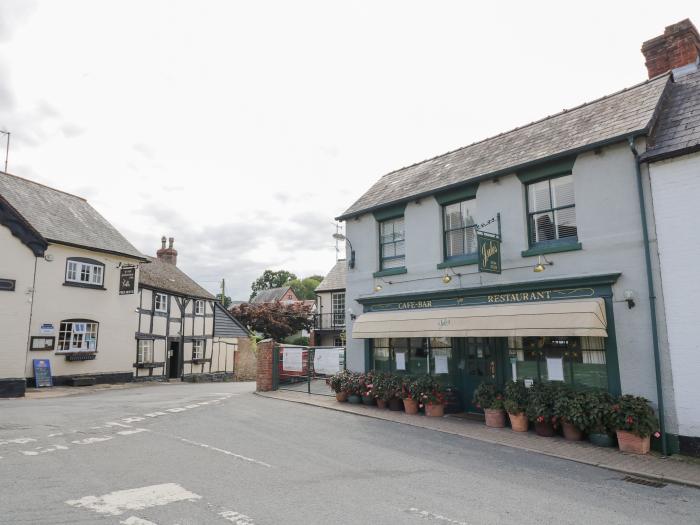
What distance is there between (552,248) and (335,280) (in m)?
26.3

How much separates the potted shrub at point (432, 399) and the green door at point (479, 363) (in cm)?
75

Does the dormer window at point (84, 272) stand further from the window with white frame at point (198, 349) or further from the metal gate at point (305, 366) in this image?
the metal gate at point (305, 366)

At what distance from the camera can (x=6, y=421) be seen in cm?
1085

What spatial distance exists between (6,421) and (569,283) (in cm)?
1270

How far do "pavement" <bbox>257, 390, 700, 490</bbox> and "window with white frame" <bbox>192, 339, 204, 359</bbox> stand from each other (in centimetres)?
1830

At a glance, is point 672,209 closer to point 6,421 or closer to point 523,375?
point 523,375

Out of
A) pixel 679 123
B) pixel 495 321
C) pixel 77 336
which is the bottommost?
pixel 77 336

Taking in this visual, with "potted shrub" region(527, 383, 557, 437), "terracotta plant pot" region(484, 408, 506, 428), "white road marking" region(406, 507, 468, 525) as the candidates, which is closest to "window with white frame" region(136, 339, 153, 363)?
"terracotta plant pot" region(484, 408, 506, 428)

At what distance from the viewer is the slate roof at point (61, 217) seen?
2009 centimetres

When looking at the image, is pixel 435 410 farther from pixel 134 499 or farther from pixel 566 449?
pixel 134 499

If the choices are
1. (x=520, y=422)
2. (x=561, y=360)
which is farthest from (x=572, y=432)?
(x=561, y=360)

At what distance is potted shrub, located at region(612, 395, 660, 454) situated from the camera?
28.0ft

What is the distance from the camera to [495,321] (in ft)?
35.4

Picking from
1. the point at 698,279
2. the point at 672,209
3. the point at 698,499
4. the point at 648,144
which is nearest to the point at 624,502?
the point at 698,499
